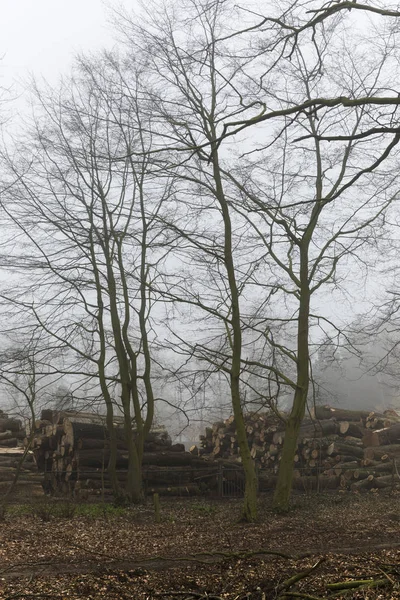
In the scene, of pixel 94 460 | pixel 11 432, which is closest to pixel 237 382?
pixel 94 460

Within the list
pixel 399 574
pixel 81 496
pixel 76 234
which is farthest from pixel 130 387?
pixel 399 574

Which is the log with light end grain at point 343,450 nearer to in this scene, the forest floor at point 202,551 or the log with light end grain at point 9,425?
the forest floor at point 202,551

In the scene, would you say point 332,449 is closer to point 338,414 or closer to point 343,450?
point 343,450

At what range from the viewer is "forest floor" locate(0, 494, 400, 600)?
19.4 feet

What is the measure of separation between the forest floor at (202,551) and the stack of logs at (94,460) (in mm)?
2377

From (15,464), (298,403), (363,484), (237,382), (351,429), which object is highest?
(237,382)

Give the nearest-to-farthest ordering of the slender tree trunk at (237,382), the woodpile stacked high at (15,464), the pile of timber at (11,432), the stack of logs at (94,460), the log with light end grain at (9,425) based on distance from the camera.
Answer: the slender tree trunk at (237,382)
the stack of logs at (94,460)
the woodpile stacked high at (15,464)
the pile of timber at (11,432)
the log with light end grain at (9,425)

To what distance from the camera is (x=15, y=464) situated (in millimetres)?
20547

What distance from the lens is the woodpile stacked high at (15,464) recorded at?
19125mm

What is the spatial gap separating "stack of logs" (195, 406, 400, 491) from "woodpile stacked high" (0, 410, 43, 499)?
616 centimetres

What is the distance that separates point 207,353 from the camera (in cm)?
1391

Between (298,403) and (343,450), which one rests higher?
(298,403)

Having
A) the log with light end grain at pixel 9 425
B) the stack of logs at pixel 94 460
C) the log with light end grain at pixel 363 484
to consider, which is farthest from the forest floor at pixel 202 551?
the log with light end grain at pixel 9 425

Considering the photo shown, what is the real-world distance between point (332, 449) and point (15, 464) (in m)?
9.89
